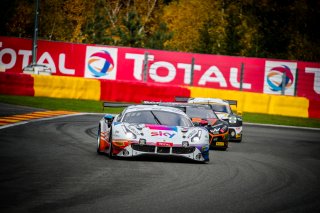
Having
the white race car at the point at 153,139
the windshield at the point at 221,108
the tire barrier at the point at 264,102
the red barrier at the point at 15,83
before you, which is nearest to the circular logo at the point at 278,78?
the tire barrier at the point at 264,102

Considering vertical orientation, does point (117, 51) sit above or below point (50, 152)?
above

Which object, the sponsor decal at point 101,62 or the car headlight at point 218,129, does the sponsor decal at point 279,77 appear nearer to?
the sponsor decal at point 101,62

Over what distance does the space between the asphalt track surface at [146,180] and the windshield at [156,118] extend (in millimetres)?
798

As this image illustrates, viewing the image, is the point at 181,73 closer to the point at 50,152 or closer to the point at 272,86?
the point at 272,86

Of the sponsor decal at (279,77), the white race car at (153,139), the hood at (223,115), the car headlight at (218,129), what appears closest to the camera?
the white race car at (153,139)

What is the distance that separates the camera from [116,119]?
14.3m

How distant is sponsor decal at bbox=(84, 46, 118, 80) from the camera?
35.0m

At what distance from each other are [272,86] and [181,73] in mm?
4052

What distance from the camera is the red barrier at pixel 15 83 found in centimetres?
2911

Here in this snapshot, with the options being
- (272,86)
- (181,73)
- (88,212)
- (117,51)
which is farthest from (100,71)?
(88,212)

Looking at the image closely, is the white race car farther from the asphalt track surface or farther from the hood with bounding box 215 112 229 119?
the hood with bounding box 215 112 229 119

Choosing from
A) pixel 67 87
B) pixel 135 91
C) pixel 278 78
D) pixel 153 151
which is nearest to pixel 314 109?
pixel 278 78

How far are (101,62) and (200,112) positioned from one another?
58.7 feet

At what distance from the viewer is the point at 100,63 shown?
115 feet
